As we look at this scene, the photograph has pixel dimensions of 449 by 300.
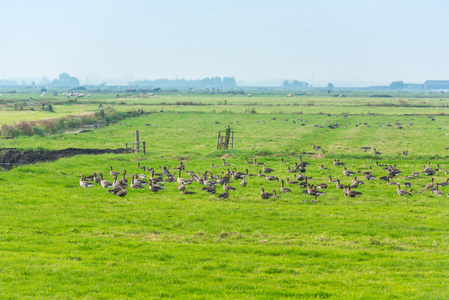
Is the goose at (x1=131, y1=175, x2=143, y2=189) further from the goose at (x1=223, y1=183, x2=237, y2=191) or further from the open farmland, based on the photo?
the goose at (x1=223, y1=183, x2=237, y2=191)

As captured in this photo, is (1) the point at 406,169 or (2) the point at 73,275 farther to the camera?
(1) the point at 406,169

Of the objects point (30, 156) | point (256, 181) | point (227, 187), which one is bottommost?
point (256, 181)

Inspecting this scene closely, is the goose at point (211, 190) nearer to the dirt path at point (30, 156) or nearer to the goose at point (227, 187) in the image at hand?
the goose at point (227, 187)

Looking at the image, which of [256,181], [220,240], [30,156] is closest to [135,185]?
[256,181]

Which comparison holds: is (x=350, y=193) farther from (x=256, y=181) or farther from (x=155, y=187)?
(x=155, y=187)

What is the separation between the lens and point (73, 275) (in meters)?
12.5

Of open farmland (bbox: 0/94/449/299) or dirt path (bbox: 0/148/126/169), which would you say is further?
dirt path (bbox: 0/148/126/169)

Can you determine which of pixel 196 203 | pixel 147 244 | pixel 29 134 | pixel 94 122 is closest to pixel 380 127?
pixel 94 122

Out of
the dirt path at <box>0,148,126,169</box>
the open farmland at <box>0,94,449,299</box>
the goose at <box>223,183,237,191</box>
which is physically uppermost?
the open farmland at <box>0,94,449,299</box>

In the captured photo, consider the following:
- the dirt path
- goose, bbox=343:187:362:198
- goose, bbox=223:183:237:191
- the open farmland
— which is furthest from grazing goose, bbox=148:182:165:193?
the dirt path

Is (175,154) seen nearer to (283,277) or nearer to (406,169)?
(406,169)

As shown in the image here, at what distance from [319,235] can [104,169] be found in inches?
842

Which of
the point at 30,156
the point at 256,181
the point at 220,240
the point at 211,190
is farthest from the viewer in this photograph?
the point at 30,156

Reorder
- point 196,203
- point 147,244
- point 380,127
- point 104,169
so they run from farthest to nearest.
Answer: point 380,127, point 104,169, point 196,203, point 147,244
